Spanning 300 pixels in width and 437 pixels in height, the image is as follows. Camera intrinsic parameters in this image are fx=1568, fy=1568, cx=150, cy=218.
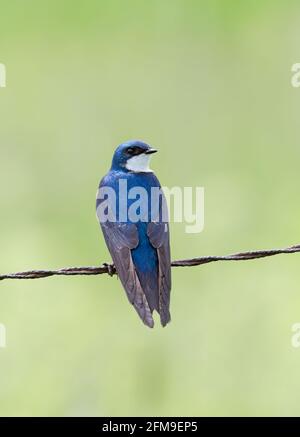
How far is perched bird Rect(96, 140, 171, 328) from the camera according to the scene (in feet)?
23.4

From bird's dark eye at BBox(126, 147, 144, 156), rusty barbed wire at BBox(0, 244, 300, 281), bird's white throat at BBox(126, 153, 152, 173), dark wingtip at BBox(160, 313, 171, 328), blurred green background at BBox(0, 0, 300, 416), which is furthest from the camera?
blurred green background at BBox(0, 0, 300, 416)

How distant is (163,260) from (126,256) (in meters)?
0.18

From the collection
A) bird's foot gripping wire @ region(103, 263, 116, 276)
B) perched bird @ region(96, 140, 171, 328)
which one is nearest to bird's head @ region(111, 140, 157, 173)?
perched bird @ region(96, 140, 171, 328)

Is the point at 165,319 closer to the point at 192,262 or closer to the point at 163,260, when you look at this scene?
the point at 163,260

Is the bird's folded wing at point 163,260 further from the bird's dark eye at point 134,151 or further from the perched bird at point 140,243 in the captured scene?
the bird's dark eye at point 134,151

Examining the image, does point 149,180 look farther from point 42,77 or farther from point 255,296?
point 42,77

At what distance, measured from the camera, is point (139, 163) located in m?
8.05

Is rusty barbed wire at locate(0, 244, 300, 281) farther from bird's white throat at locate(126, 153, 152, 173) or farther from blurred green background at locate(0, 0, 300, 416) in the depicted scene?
blurred green background at locate(0, 0, 300, 416)

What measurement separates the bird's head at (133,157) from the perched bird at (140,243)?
1.15ft

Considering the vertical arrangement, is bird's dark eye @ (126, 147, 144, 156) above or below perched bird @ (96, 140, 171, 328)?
above

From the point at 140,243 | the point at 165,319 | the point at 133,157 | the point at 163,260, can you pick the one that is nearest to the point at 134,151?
the point at 133,157

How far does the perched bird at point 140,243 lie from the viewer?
7.13 metres

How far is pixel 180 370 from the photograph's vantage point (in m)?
9.41

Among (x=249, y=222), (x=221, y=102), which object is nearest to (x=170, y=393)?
(x=249, y=222)
